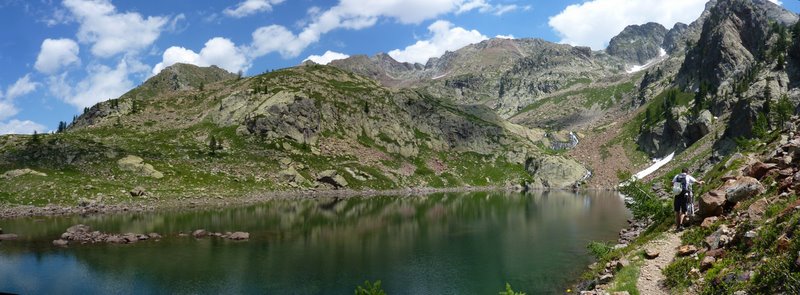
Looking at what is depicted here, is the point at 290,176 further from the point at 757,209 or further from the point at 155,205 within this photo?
the point at 757,209

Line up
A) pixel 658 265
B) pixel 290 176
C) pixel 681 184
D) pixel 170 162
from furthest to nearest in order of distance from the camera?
pixel 290 176, pixel 170 162, pixel 681 184, pixel 658 265

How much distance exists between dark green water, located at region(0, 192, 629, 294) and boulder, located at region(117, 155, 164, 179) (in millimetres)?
30566

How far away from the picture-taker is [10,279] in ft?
160

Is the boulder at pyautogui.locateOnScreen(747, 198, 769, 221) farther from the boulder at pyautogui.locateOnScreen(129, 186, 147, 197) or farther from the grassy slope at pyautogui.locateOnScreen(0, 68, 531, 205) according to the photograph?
the boulder at pyautogui.locateOnScreen(129, 186, 147, 197)

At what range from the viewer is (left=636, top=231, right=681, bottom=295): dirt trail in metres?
26.4

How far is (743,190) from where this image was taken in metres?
30.5

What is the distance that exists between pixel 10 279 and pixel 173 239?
2336cm

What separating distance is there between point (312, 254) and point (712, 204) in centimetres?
4610

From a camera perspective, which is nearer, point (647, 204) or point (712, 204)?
point (712, 204)

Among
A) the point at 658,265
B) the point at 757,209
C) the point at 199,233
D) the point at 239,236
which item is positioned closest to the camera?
the point at 757,209

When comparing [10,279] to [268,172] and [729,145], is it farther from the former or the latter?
[729,145]

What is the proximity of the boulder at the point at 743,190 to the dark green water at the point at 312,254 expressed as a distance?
701 inches

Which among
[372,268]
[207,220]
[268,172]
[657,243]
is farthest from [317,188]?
[657,243]

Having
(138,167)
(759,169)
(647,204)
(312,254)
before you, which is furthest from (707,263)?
(138,167)
